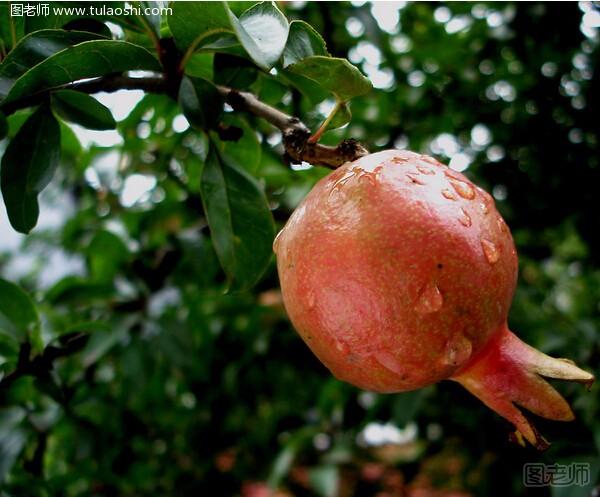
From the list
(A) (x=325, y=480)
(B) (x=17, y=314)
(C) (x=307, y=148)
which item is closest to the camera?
(C) (x=307, y=148)

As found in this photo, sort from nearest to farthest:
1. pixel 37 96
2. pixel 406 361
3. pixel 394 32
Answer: pixel 406 361 < pixel 37 96 < pixel 394 32

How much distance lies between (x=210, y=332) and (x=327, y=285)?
0.88 metres

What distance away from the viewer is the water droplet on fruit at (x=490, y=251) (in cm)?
48

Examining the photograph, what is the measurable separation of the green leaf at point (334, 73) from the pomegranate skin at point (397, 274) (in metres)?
0.07

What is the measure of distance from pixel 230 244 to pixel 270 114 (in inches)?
5.6

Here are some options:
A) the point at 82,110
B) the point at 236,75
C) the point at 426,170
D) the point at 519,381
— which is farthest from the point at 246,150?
the point at 519,381

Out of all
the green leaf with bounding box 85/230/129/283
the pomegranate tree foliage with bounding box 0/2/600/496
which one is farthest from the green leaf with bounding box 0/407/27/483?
the green leaf with bounding box 85/230/129/283

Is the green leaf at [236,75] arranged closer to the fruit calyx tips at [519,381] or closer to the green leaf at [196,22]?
the green leaf at [196,22]

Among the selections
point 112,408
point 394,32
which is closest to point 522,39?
point 394,32

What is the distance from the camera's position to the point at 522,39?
53.3 inches

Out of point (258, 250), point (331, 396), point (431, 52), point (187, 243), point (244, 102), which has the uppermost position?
point (244, 102)

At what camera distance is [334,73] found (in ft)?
1.68

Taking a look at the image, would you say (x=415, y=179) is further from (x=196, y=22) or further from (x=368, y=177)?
(x=196, y=22)

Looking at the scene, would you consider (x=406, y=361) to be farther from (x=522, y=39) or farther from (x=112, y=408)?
(x=522, y=39)
